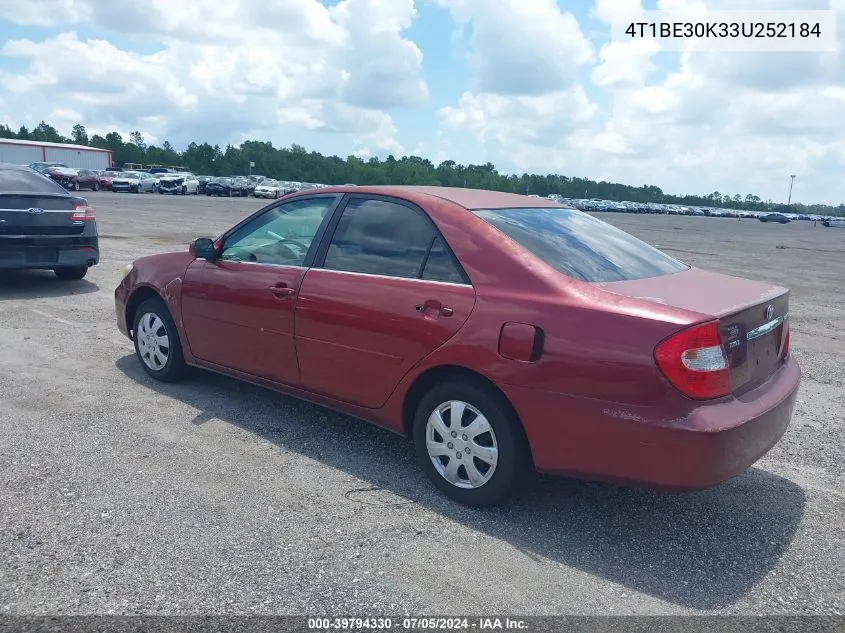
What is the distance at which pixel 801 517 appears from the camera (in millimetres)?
3773

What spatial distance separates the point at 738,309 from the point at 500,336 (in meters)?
1.10

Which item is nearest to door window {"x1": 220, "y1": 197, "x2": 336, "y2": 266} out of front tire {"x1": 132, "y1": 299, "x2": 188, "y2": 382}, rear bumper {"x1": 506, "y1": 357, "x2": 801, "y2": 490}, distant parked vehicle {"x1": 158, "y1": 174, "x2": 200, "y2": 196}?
front tire {"x1": 132, "y1": 299, "x2": 188, "y2": 382}

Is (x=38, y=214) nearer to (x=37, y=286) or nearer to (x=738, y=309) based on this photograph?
(x=37, y=286)

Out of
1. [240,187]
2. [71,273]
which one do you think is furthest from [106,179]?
[71,273]

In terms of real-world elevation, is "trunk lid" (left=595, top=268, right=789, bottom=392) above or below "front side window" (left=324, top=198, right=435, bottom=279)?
below

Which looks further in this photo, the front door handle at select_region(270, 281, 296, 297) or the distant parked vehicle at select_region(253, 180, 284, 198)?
the distant parked vehicle at select_region(253, 180, 284, 198)

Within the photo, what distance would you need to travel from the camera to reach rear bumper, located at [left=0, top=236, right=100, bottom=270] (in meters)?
8.60

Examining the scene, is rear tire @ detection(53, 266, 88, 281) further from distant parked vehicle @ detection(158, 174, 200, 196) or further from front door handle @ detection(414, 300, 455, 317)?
distant parked vehicle @ detection(158, 174, 200, 196)

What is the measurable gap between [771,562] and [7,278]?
401 inches

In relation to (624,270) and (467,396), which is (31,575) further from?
(624,270)

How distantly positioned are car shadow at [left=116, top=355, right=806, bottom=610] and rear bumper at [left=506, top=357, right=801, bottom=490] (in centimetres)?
38

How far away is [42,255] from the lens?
8.89 meters

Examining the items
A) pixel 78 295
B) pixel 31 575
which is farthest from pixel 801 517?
pixel 78 295

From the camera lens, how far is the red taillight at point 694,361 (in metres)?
3.11
